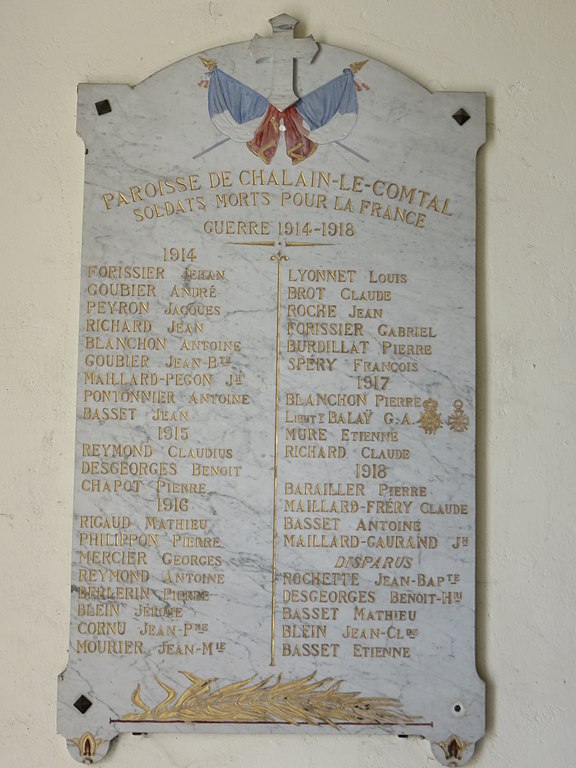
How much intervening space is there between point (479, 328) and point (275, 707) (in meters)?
1.22

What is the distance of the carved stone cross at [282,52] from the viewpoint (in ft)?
8.48

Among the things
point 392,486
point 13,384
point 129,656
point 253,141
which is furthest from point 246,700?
point 253,141

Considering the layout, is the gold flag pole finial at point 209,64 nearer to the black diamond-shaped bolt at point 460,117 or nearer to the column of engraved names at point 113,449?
the column of engraved names at point 113,449

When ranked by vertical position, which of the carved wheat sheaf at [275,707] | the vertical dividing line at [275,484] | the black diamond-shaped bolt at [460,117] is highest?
the black diamond-shaped bolt at [460,117]

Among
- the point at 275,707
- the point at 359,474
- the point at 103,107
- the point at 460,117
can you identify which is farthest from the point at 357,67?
the point at 275,707

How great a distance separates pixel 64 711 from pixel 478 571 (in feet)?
4.01

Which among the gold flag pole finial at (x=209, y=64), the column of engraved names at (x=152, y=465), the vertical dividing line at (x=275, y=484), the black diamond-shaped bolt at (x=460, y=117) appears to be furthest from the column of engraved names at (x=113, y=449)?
the black diamond-shaped bolt at (x=460, y=117)

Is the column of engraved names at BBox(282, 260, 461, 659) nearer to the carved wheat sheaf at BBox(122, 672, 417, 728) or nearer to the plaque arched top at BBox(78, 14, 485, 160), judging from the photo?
the carved wheat sheaf at BBox(122, 672, 417, 728)

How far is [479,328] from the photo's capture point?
2586 millimetres

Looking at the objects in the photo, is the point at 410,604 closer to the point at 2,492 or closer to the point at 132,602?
the point at 132,602

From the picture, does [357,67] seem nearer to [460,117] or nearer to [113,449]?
[460,117]

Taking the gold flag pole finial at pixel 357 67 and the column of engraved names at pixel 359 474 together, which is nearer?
the column of engraved names at pixel 359 474

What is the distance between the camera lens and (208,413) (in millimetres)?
2525

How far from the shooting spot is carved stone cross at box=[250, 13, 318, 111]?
2.59 meters
